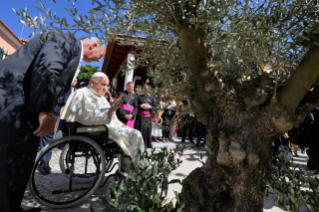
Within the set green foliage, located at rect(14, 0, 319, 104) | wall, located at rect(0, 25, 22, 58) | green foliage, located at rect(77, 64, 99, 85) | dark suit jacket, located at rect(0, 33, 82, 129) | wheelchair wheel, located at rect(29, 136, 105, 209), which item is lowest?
wheelchair wheel, located at rect(29, 136, 105, 209)

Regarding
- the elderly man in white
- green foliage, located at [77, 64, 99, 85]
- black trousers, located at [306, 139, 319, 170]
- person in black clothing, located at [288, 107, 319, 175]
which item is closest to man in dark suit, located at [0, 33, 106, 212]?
the elderly man in white

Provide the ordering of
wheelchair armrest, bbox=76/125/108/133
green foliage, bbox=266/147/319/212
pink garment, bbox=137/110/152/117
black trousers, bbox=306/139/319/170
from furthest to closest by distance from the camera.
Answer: pink garment, bbox=137/110/152/117, black trousers, bbox=306/139/319/170, wheelchair armrest, bbox=76/125/108/133, green foliage, bbox=266/147/319/212

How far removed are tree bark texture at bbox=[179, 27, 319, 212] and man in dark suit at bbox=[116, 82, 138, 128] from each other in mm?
4073

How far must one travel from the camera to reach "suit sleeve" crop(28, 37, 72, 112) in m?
1.49

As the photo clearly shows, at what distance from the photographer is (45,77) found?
1.50 metres

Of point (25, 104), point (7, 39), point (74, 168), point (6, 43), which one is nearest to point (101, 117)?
point (74, 168)

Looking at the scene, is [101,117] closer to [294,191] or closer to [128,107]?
[294,191]

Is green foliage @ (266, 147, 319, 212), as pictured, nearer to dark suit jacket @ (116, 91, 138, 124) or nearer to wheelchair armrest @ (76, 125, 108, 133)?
wheelchair armrest @ (76, 125, 108, 133)

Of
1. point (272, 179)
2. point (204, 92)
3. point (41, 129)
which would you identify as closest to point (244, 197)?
point (272, 179)

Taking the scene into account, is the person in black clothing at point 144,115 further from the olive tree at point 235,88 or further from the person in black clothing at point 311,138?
the olive tree at point 235,88

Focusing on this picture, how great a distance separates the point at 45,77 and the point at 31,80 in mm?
126

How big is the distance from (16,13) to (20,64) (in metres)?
0.38

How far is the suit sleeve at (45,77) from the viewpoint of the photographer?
1486 mm

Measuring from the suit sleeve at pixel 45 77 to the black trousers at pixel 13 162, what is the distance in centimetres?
25
